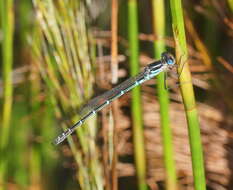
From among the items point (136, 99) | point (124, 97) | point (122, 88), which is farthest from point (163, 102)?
point (124, 97)

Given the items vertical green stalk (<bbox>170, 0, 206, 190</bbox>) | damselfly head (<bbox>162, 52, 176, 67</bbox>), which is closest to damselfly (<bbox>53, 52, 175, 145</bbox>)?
damselfly head (<bbox>162, 52, 176, 67</bbox>)

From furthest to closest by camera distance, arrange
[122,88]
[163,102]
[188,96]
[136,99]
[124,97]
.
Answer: [124,97]
[122,88]
[136,99]
[163,102]
[188,96]

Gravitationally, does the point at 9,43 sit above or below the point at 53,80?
above

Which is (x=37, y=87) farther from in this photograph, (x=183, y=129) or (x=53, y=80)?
(x=183, y=129)

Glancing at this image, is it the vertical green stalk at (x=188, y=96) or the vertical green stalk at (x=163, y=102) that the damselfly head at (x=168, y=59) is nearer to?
the vertical green stalk at (x=163, y=102)

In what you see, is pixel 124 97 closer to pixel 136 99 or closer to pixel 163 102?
pixel 136 99

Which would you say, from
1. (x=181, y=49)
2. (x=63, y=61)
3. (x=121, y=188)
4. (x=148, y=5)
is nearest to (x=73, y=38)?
(x=63, y=61)

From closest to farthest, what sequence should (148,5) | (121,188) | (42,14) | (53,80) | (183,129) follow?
(42,14)
(53,80)
(183,129)
(121,188)
(148,5)
